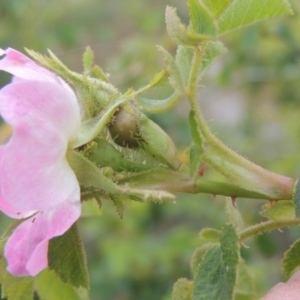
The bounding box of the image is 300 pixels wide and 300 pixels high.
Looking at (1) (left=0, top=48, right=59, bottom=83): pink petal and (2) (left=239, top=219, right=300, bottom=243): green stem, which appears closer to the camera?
(1) (left=0, top=48, right=59, bottom=83): pink petal

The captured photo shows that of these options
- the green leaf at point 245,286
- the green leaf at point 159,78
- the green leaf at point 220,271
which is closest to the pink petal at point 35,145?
the green leaf at point 159,78

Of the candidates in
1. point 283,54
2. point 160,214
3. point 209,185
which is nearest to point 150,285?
point 160,214

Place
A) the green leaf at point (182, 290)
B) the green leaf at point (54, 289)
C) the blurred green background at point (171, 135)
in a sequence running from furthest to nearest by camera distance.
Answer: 1. the blurred green background at point (171, 135)
2. the green leaf at point (54, 289)
3. the green leaf at point (182, 290)

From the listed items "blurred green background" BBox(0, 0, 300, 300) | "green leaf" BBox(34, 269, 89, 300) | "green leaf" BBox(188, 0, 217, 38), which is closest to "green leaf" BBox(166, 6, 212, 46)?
"green leaf" BBox(188, 0, 217, 38)

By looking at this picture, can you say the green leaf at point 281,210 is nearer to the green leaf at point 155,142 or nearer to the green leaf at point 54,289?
the green leaf at point 155,142

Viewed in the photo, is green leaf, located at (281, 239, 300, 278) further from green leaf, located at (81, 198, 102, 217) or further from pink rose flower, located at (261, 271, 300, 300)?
green leaf, located at (81, 198, 102, 217)

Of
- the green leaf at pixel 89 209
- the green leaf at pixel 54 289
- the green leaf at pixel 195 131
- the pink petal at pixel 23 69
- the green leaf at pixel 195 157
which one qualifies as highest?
the pink petal at pixel 23 69

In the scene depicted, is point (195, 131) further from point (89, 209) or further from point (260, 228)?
point (89, 209)
